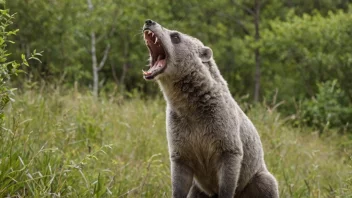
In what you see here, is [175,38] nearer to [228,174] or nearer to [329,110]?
[228,174]

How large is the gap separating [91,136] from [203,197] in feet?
7.96

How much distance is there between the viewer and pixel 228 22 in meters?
23.3

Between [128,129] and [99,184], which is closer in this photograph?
[99,184]

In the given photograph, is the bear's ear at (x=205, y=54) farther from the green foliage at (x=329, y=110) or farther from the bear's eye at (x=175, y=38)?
the green foliage at (x=329, y=110)

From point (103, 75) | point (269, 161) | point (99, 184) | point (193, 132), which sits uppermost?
point (193, 132)

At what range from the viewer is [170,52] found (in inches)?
188

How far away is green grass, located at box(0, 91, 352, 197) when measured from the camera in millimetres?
4668

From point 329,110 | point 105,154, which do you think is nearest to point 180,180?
point 105,154

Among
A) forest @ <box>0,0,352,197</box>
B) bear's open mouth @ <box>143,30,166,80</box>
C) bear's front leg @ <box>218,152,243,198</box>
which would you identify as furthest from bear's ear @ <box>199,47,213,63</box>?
bear's front leg @ <box>218,152,243,198</box>

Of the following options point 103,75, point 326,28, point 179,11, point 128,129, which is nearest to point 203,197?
point 128,129

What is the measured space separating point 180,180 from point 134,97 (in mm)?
6950

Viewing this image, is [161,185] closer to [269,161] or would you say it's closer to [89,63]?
[269,161]

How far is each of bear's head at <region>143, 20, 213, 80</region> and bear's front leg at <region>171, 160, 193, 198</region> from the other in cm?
80

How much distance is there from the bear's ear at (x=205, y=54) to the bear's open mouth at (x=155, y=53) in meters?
0.34
